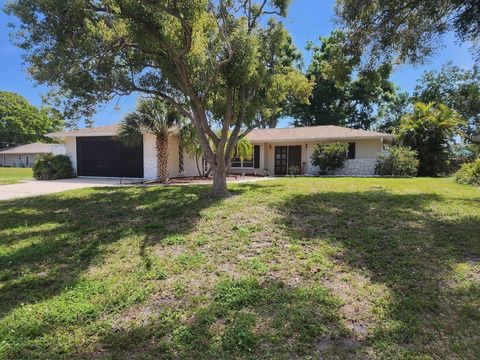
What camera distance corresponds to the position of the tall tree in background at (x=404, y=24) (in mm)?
8648

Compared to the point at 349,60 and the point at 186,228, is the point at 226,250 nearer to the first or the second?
the point at 186,228

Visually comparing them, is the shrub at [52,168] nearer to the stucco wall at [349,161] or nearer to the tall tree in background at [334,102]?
the stucco wall at [349,161]

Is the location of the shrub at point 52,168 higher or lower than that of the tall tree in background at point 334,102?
lower

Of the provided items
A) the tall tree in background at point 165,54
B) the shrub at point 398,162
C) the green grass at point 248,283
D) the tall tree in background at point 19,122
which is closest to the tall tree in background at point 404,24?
the tall tree in background at point 165,54

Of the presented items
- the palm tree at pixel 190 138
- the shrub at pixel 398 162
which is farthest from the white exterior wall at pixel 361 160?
the palm tree at pixel 190 138

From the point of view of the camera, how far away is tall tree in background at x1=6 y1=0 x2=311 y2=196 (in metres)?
8.14

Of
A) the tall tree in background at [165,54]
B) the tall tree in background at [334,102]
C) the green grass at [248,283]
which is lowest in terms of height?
the green grass at [248,283]

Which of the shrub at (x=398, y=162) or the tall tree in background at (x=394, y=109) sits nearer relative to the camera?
the shrub at (x=398, y=162)

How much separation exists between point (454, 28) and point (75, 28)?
32.1 feet

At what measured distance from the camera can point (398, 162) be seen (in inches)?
677

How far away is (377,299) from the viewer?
4.16 metres

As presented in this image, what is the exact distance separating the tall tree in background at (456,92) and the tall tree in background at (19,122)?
5126cm

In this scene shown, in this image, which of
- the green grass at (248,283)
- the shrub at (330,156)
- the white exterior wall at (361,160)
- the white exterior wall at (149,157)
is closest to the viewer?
the green grass at (248,283)

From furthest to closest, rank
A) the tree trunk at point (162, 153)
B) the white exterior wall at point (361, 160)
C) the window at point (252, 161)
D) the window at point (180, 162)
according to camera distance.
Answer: the window at point (252, 161) < the window at point (180, 162) < the white exterior wall at point (361, 160) < the tree trunk at point (162, 153)
